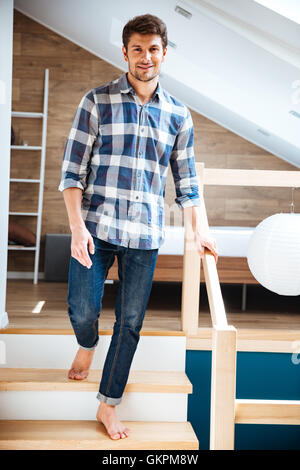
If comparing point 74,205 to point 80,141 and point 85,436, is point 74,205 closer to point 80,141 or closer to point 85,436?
point 80,141

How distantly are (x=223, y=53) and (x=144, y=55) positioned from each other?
64.1 inches

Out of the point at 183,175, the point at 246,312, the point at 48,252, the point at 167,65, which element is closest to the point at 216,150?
the point at 167,65

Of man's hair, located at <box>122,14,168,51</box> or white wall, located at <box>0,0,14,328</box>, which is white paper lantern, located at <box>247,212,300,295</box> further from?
white wall, located at <box>0,0,14,328</box>

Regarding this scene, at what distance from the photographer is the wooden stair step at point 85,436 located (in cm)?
188

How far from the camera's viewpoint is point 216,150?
15.8 feet

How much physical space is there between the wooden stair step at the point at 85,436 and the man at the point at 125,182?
175mm

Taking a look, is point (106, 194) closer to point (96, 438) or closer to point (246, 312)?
point (96, 438)

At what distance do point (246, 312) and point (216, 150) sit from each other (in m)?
2.17

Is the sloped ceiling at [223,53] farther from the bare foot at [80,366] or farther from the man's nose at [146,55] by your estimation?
the bare foot at [80,366]

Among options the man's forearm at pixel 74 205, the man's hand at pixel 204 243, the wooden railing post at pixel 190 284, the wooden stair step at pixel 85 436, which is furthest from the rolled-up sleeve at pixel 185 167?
the wooden stair step at pixel 85 436

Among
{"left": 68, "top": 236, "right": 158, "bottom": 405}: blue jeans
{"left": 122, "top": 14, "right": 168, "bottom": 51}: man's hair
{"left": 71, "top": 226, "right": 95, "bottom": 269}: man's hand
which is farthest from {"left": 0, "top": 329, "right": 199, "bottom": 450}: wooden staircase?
{"left": 122, "top": 14, "right": 168, "bottom": 51}: man's hair

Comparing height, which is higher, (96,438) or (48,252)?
(48,252)

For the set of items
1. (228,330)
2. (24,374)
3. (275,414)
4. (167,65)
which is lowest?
(24,374)

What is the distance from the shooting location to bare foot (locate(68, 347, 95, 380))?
208cm
